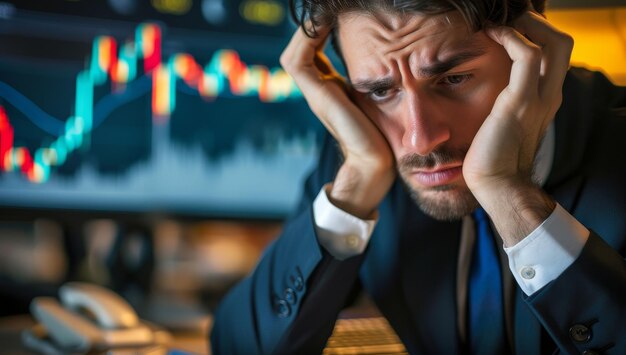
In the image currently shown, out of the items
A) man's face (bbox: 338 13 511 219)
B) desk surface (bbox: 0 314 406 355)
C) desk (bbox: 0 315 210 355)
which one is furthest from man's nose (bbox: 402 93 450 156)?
desk (bbox: 0 315 210 355)

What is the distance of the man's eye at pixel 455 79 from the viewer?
Answer: 94 cm

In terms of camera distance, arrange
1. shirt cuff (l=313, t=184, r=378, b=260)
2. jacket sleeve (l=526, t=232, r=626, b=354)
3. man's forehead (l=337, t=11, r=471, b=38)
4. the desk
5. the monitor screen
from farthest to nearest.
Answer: the monitor screen, the desk, shirt cuff (l=313, t=184, r=378, b=260), man's forehead (l=337, t=11, r=471, b=38), jacket sleeve (l=526, t=232, r=626, b=354)

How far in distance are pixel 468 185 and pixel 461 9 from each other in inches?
8.6

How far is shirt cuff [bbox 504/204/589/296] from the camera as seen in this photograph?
0.84 metres

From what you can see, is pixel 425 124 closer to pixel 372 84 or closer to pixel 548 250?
pixel 372 84

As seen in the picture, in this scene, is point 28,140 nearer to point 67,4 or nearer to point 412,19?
point 67,4

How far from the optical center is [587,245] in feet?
2.75

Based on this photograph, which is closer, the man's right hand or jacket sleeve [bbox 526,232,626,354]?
jacket sleeve [bbox 526,232,626,354]

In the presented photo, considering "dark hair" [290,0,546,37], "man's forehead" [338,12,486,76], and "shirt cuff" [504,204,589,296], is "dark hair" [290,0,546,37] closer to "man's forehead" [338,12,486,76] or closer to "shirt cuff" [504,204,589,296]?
"man's forehead" [338,12,486,76]

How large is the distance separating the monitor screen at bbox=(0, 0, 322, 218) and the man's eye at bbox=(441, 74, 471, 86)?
526mm

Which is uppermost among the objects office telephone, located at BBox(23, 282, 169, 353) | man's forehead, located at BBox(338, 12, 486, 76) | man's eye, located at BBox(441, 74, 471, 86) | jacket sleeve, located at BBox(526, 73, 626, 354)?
man's forehead, located at BBox(338, 12, 486, 76)

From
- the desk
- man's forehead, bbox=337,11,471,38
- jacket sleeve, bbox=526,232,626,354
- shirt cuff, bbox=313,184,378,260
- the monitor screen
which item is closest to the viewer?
jacket sleeve, bbox=526,232,626,354

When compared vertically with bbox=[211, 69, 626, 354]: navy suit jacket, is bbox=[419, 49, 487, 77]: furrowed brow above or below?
above

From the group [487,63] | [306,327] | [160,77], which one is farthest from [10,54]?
[487,63]
